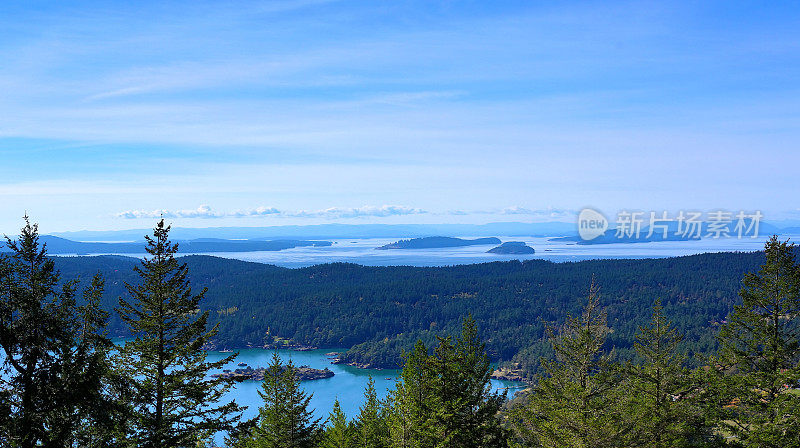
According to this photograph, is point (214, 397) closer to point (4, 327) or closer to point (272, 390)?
point (4, 327)

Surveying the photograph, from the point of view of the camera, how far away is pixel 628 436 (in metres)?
20.2

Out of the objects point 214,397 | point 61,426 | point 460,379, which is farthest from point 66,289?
point 460,379

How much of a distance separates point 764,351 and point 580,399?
9.70 metres

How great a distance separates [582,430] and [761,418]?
28.5ft

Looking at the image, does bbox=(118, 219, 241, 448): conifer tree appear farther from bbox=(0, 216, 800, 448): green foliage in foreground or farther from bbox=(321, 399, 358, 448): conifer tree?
bbox=(321, 399, 358, 448): conifer tree

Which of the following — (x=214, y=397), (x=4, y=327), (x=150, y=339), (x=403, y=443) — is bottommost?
(x=403, y=443)

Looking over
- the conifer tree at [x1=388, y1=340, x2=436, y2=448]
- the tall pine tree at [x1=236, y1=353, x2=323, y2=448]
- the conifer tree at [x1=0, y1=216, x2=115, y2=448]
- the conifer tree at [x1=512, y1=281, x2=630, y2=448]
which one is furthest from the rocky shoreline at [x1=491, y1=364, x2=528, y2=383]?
the conifer tree at [x1=0, y1=216, x2=115, y2=448]

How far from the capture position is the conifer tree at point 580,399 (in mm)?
19805

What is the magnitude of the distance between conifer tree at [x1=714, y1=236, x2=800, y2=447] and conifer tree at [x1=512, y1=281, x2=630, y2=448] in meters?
4.79

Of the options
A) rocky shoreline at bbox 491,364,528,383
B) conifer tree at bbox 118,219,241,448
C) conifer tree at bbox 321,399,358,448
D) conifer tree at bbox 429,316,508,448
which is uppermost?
conifer tree at bbox 118,219,241,448

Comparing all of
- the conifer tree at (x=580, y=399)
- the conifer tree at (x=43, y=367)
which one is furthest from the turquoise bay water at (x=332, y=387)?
the conifer tree at (x=43, y=367)

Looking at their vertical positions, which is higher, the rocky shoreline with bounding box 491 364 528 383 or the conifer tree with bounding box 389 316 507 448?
the conifer tree with bounding box 389 316 507 448

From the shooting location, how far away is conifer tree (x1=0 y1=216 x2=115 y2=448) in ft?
45.8

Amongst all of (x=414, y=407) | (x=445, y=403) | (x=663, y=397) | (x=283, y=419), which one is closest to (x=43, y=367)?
(x=414, y=407)
